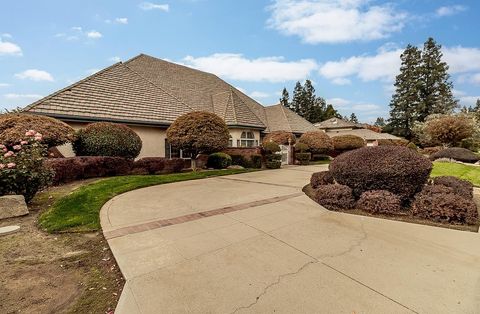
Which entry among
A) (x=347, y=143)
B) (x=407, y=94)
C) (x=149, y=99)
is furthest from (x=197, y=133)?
(x=407, y=94)

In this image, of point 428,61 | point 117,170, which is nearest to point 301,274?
point 117,170

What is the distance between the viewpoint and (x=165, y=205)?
670 cm

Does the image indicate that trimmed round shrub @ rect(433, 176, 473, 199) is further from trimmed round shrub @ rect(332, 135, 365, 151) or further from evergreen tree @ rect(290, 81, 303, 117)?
evergreen tree @ rect(290, 81, 303, 117)

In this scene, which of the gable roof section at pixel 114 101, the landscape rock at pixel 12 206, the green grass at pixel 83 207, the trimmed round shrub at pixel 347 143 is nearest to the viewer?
the green grass at pixel 83 207

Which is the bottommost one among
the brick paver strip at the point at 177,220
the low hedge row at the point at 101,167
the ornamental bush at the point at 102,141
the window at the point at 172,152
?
the brick paver strip at the point at 177,220

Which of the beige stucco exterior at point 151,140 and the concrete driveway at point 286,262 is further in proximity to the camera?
the beige stucco exterior at point 151,140

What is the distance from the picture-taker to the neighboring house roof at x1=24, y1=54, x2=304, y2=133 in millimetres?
13347

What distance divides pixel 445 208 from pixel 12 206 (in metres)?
9.96

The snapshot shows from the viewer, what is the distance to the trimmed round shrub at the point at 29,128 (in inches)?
363

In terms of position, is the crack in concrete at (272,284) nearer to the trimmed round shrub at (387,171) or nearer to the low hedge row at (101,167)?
the trimmed round shrub at (387,171)

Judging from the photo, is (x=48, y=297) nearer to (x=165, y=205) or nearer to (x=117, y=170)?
(x=165, y=205)

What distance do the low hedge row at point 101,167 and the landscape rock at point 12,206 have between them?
2584 mm

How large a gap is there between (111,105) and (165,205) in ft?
35.6

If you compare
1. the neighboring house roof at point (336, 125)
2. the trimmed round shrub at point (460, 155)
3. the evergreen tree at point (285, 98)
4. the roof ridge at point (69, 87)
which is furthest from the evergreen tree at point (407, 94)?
the roof ridge at point (69, 87)
